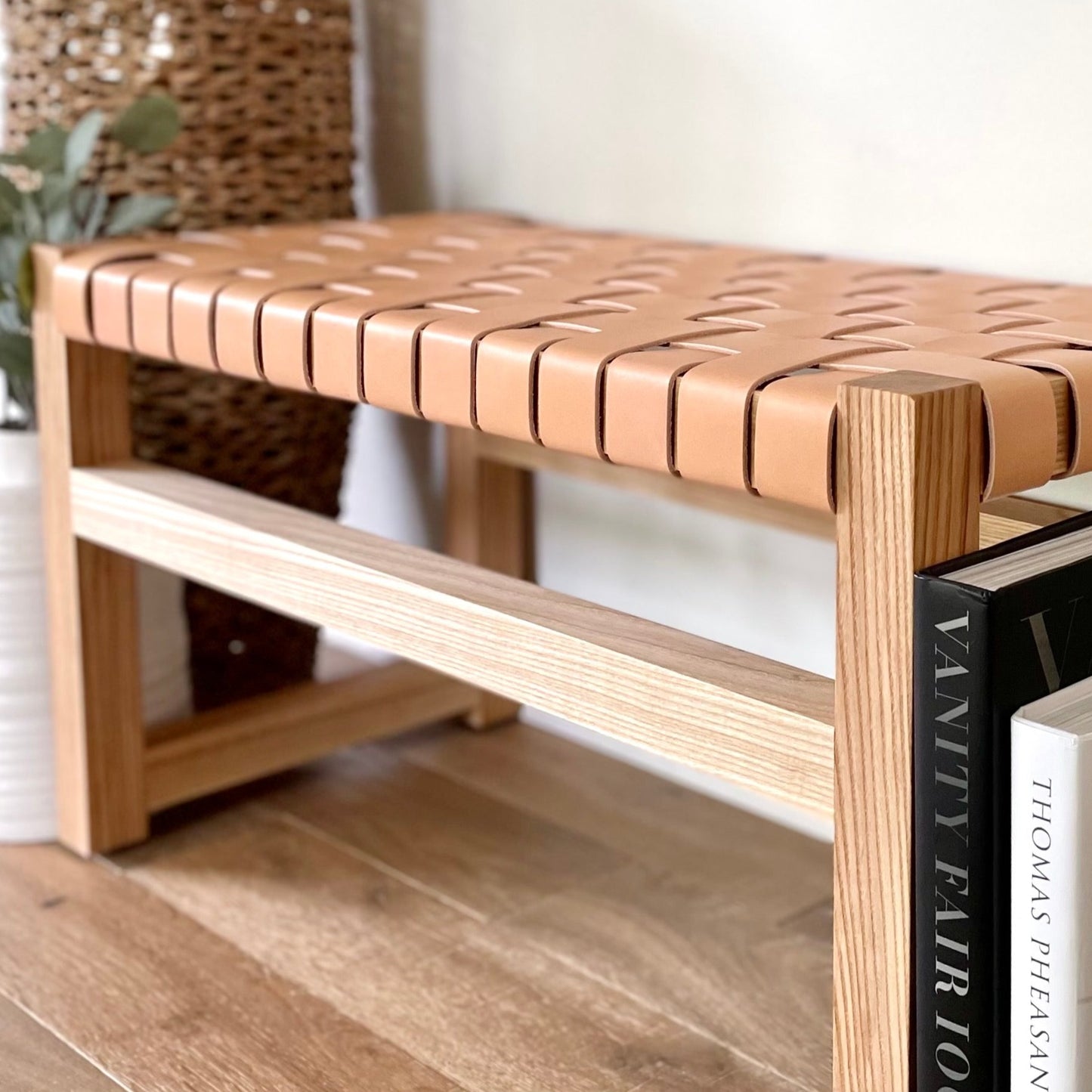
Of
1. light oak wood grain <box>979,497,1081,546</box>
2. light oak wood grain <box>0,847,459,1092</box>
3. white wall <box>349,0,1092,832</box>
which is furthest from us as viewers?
white wall <box>349,0,1092,832</box>

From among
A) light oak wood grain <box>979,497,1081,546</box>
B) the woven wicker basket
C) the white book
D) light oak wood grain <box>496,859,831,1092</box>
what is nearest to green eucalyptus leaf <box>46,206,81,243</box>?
the woven wicker basket

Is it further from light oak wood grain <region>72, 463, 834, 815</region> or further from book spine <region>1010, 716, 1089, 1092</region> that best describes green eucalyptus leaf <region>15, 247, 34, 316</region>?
book spine <region>1010, 716, 1089, 1092</region>

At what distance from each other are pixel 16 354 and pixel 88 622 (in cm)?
21

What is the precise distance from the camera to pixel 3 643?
1180 millimetres

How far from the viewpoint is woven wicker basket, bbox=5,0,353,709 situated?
1231mm

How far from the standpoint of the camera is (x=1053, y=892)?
0.62 metres

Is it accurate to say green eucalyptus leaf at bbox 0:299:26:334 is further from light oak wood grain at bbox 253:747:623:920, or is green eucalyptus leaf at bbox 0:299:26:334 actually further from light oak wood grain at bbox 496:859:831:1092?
light oak wood grain at bbox 496:859:831:1092

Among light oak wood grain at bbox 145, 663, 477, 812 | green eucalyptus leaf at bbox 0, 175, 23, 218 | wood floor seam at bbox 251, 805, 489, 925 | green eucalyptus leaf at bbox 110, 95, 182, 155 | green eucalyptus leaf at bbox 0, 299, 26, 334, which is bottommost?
wood floor seam at bbox 251, 805, 489, 925

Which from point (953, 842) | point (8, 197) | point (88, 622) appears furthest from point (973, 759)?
point (8, 197)

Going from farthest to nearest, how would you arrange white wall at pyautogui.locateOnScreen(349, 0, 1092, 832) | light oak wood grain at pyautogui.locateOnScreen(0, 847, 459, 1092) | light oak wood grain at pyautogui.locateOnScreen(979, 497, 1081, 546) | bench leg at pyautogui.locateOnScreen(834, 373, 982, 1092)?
white wall at pyautogui.locateOnScreen(349, 0, 1092, 832) → light oak wood grain at pyautogui.locateOnScreen(0, 847, 459, 1092) → light oak wood grain at pyautogui.locateOnScreen(979, 497, 1081, 546) → bench leg at pyautogui.locateOnScreen(834, 373, 982, 1092)

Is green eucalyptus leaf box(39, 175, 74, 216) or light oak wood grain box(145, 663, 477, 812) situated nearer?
green eucalyptus leaf box(39, 175, 74, 216)

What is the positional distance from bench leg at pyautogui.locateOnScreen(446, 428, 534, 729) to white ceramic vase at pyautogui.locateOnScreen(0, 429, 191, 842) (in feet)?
0.87

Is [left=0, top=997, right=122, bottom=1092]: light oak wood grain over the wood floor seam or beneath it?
beneath

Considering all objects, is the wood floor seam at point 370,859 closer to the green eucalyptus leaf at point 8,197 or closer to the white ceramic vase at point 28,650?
the white ceramic vase at point 28,650
